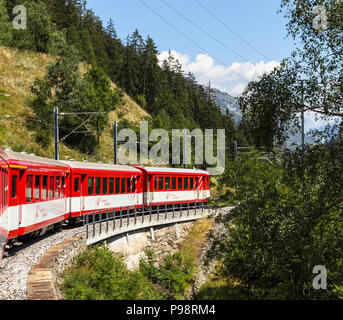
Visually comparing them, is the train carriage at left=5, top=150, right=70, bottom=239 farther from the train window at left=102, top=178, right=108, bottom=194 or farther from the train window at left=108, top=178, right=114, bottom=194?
the train window at left=108, top=178, right=114, bottom=194

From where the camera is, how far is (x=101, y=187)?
84.0 feet

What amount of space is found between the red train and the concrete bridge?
0.76 metres

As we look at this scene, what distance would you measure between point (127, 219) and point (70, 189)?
4.30 m

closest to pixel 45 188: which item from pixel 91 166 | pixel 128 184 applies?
pixel 91 166

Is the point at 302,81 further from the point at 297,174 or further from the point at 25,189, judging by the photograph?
the point at 25,189

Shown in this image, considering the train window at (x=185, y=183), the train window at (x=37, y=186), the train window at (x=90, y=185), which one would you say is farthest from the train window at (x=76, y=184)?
the train window at (x=185, y=183)

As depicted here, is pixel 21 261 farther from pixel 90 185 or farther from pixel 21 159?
pixel 90 185

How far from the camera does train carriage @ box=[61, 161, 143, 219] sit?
23.0m

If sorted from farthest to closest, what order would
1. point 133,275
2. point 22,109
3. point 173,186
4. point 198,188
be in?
point 22,109 → point 198,188 → point 173,186 → point 133,275

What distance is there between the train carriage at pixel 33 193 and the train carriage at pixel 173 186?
1094 cm

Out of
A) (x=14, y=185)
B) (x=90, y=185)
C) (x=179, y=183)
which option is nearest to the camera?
(x=14, y=185)

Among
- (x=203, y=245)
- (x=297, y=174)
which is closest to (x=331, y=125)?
(x=297, y=174)

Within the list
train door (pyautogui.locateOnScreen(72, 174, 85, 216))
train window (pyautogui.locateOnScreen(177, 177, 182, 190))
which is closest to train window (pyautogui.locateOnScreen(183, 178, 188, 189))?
train window (pyautogui.locateOnScreen(177, 177, 182, 190))

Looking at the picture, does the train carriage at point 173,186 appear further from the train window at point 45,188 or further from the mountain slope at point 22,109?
the train window at point 45,188
